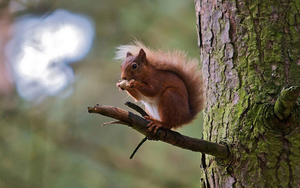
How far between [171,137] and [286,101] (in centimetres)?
45

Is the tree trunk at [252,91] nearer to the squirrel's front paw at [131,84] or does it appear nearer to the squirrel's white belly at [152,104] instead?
the squirrel's white belly at [152,104]

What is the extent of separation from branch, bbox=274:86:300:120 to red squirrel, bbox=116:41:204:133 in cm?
45

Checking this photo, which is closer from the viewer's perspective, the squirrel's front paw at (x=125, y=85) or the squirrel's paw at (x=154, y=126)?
the squirrel's paw at (x=154, y=126)

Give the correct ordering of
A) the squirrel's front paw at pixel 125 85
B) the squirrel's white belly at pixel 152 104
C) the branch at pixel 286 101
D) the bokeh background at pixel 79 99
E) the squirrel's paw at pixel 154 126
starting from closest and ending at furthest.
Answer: the branch at pixel 286 101
the squirrel's paw at pixel 154 126
the squirrel's front paw at pixel 125 85
the squirrel's white belly at pixel 152 104
the bokeh background at pixel 79 99

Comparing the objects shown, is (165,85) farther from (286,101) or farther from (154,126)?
(286,101)

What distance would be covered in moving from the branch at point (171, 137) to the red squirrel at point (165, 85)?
90 mm

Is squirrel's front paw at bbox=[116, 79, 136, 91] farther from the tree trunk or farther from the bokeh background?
the bokeh background

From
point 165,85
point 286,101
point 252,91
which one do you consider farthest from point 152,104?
point 286,101

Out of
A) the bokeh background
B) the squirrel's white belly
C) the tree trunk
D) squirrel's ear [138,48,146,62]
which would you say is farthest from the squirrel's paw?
the bokeh background

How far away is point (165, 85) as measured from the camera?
1488mm

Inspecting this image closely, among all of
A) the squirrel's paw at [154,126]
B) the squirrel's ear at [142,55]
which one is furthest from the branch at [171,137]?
the squirrel's ear at [142,55]

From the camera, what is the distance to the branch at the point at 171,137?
3.43ft

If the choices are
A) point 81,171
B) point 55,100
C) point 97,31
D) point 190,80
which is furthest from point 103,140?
point 190,80

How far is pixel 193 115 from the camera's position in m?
1.54
